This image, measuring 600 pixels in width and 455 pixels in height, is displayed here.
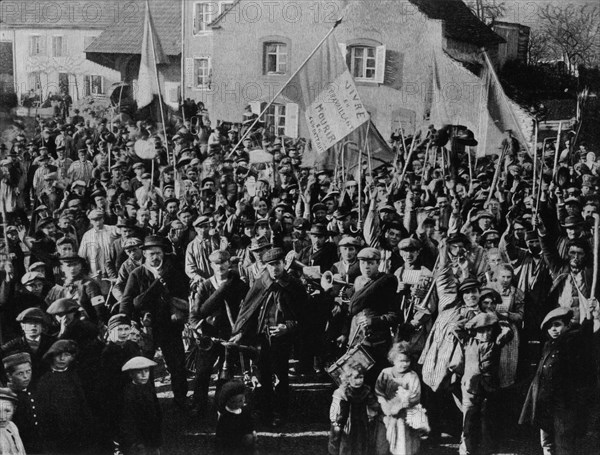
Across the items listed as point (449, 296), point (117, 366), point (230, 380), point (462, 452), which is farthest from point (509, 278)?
point (117, 366)

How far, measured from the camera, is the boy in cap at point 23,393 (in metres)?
6.27

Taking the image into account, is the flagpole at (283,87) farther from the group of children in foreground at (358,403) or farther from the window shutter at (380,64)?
the group of children in foreground at (358,403)

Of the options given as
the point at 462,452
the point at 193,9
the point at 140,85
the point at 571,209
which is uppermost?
the point at 193,9

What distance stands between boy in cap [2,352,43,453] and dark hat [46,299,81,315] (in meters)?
0.36

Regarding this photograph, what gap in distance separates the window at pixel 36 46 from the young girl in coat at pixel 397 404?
3629 millimetres

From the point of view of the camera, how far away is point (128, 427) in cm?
635

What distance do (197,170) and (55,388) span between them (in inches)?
81.6

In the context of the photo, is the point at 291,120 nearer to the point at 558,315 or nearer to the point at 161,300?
the point at 161,300

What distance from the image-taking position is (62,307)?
6.39 metres

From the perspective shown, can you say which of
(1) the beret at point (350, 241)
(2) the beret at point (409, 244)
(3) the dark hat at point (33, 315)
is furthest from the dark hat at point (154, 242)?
(2) the beret at point (409, 244)

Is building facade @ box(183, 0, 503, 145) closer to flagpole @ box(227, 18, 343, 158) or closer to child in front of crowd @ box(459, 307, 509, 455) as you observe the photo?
flagpole @ box(227, 18, 343, 158)

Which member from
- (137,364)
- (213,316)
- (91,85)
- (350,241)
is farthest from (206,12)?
(137,364)

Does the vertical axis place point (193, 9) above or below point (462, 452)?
above

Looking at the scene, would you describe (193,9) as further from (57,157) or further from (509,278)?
(509,278)
